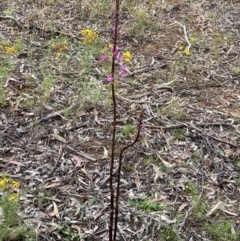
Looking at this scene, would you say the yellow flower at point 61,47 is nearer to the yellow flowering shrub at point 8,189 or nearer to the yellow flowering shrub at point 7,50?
the yellow flowering shrub at point 7,50

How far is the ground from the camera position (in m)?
2.99

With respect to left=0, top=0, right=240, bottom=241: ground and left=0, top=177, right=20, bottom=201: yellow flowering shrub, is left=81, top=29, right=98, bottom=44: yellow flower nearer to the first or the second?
left=0, top=0, right=240, bottom=241: ground

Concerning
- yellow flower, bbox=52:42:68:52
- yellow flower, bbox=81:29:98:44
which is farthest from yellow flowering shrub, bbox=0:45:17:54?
yellow flower, bbox=81:29:98:44

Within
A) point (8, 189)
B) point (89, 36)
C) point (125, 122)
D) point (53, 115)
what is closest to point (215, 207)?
point (125, 122)

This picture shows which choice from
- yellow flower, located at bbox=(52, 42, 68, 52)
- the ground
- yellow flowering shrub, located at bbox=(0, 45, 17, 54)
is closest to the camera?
the ground

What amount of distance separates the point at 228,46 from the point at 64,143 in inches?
106

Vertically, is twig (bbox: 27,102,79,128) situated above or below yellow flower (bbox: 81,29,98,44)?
below

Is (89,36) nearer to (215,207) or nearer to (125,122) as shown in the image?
(125,122)

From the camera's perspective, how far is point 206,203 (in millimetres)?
3129

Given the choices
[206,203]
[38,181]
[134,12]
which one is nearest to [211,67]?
[134,12]

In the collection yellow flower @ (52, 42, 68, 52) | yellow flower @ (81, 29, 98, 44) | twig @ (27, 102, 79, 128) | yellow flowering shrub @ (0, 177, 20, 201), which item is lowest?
yellow flower @ (52, 42, 68, 52)

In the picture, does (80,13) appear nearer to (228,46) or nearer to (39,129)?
(228,46)

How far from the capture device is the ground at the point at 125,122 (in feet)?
9.80

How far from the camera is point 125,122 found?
3854mm
